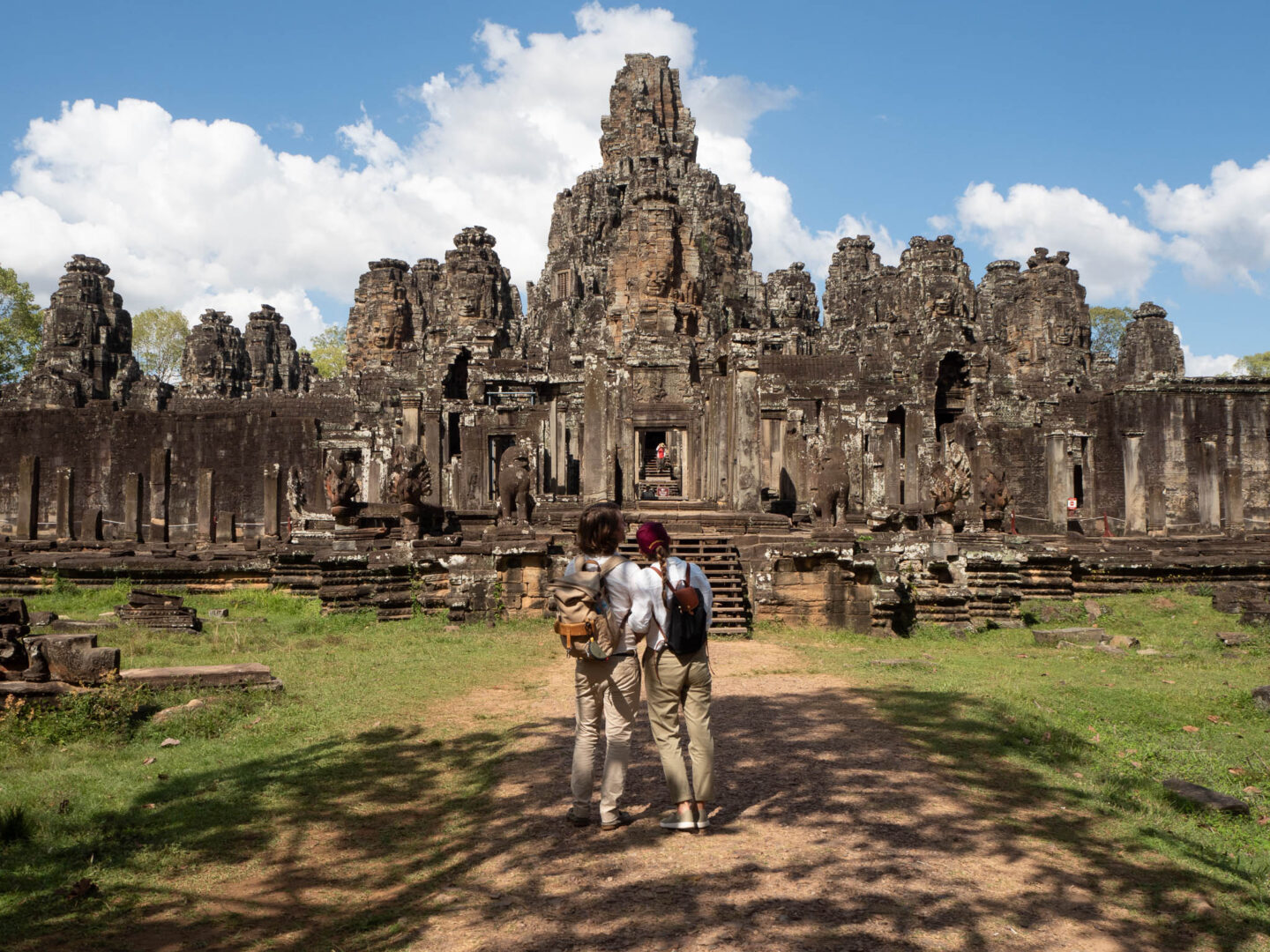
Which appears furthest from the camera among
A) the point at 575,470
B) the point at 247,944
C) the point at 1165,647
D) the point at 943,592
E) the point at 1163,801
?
the point at 575,470

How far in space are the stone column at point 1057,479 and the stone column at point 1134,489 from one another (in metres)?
1.56

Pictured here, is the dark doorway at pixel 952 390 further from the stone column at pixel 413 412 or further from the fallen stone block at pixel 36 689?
the fallen stone block at pixel 36 689

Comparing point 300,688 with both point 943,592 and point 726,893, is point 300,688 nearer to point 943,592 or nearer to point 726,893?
point 726,893

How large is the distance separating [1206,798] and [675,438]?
118 feet

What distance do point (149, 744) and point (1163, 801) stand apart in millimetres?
6932

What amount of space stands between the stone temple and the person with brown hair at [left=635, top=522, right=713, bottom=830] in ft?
27.4

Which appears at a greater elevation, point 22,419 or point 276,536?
point 22,419

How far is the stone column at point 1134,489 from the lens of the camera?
22.7 m

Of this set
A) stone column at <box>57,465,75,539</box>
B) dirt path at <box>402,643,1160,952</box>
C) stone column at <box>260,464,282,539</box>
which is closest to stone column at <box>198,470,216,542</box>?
stone column at <box>260,464,282,539</box>

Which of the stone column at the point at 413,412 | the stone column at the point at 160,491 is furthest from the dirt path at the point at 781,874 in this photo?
the stone column at the point at 413,412

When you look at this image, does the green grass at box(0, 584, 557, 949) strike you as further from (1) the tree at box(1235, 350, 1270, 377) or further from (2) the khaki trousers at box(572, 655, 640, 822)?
(1) the tree at box(1235, 350, 1270, 377)

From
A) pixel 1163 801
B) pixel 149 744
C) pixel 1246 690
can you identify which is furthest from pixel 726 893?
pixel 1246 690

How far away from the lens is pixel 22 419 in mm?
26203

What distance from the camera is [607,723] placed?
4.79 m
